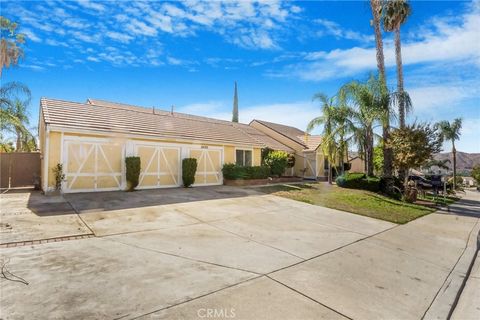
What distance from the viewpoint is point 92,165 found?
473 inches

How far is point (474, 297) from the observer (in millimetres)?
4418

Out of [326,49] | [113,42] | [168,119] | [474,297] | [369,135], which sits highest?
[326,49]

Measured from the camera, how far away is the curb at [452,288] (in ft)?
12.3

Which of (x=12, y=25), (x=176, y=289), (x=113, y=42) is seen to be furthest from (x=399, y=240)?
(x=12, y=25)

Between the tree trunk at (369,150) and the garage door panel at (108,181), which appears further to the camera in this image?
the tree trunk at (369,150)

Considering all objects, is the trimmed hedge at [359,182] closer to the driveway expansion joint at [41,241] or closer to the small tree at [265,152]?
the small tree at [265,152]

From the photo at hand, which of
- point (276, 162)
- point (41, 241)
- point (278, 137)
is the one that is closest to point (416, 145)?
point (276, 162)

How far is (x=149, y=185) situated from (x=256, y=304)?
1150 centimetres

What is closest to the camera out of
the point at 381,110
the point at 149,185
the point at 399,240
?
the point at 399,240

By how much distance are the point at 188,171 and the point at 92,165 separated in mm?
4813

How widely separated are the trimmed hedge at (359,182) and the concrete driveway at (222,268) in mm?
7927

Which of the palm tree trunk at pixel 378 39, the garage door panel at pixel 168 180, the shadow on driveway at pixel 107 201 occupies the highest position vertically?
the palm tree trunk at pixel 378 39

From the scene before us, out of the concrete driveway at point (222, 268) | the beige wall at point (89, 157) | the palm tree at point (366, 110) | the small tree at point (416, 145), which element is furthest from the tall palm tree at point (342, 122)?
the beige wall at point (89, 157)

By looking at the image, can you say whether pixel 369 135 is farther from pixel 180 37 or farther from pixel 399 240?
pixel 180 37
